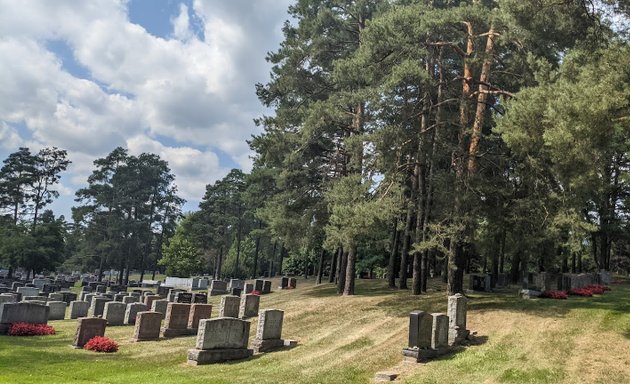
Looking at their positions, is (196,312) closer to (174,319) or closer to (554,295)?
(174,319)

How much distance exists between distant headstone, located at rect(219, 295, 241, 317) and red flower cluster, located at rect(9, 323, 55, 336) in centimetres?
641

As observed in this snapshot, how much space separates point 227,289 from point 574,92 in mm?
29854

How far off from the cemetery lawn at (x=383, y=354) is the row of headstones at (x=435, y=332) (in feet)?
1.12

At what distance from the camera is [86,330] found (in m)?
15.6

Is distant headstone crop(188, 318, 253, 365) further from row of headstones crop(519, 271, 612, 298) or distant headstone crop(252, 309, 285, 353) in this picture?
row of headstones crop(519, 271, 612, 298)

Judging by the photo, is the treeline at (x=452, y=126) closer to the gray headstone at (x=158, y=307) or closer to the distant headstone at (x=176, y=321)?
the distant headstone at (x=176, y=321)

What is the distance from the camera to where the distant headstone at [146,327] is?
54.1 ft

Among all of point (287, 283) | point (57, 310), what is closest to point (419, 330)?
point (57, 310)

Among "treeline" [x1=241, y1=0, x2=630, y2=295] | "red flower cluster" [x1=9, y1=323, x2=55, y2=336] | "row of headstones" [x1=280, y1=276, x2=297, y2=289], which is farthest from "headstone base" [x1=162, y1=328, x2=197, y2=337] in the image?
"row of headstones" [x1=280, y1=276, x2=297, y2=289]

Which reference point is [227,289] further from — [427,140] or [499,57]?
[499,57]

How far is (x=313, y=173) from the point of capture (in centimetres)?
2906

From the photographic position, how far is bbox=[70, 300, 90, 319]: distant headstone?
2391cm

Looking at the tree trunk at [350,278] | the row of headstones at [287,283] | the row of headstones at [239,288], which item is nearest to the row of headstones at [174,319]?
the tree trunk at [350,278]

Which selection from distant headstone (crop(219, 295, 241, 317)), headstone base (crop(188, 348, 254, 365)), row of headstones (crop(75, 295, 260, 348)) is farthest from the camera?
distant headstone (crop(219, 295, 241, 317))
